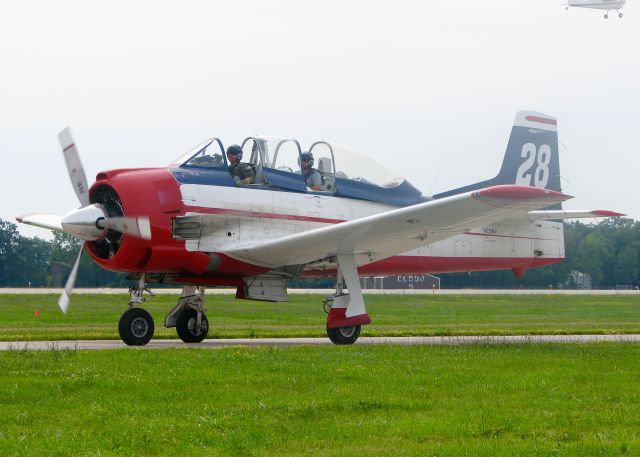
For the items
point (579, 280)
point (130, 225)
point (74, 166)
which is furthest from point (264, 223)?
point (579, 280)

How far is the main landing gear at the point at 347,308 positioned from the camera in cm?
1736

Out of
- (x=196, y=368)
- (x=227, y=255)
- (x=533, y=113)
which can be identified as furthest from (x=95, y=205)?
(x=533, y=113)

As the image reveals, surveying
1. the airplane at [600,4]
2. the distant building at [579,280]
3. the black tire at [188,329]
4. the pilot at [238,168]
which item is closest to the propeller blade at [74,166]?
the pilot at [238,168]

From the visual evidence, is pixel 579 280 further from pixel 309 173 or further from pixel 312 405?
pixel 312 405

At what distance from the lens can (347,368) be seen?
12.1 meters

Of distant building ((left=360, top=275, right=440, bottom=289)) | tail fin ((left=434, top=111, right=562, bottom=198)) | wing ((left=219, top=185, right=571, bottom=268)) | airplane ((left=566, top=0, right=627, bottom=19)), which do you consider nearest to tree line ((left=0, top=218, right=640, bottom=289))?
distant building ((left=360, top=275, right=440, bottom=289))

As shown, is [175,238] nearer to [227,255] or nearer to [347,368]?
[227,255]

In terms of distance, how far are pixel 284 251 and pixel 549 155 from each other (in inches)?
320

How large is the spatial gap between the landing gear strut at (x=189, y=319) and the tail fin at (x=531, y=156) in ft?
24.5

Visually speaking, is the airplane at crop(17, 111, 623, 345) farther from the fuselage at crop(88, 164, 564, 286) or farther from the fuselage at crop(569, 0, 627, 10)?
the fuselage at crop(569, 0, 627, 10)

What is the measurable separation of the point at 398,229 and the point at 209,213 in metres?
3.26

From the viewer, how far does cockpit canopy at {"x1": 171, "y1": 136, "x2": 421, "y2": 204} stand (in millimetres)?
17516

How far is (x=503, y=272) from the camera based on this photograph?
103m

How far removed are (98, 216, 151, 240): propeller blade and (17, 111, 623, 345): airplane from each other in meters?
0.02
